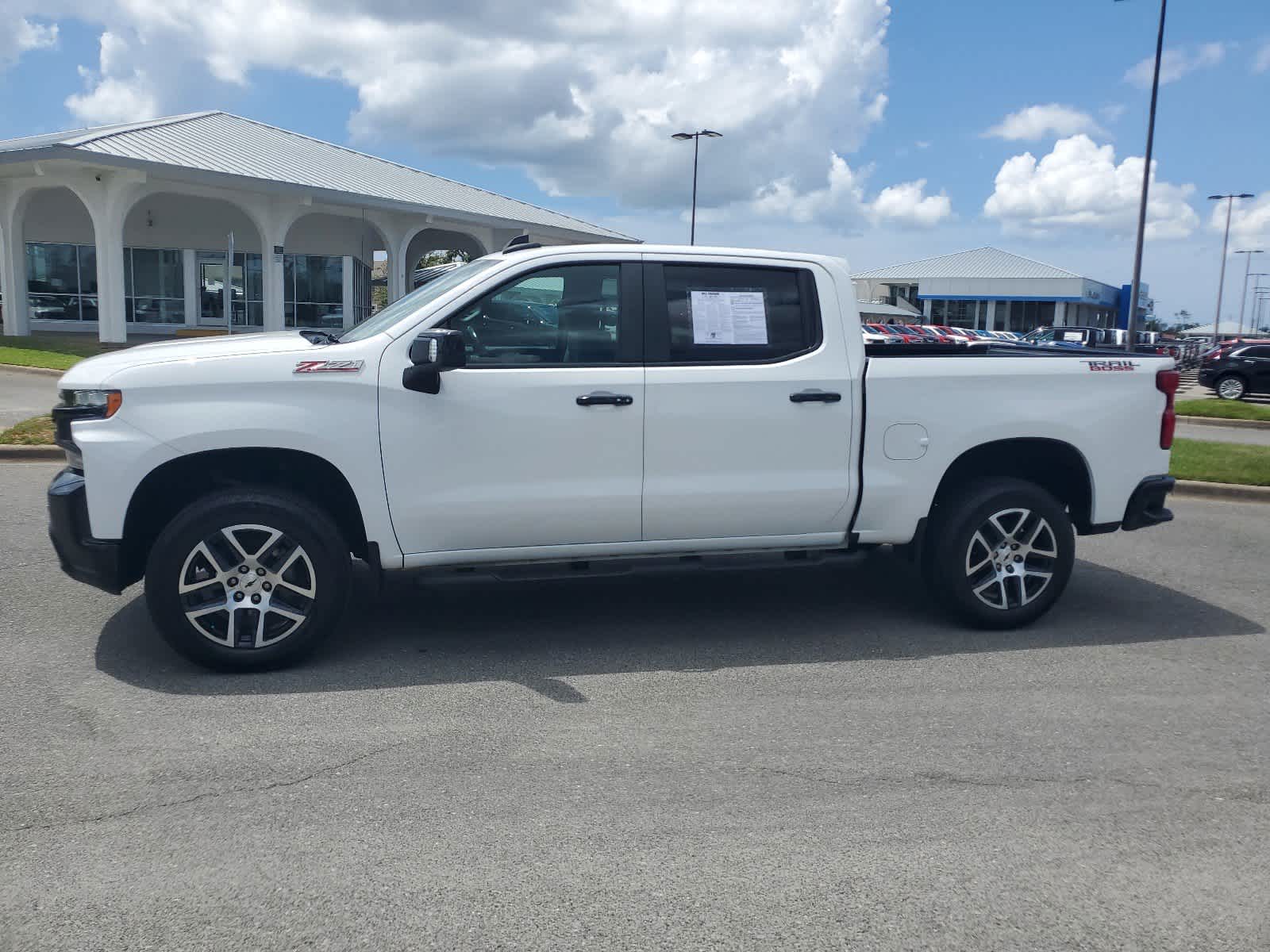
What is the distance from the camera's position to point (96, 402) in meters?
4.93

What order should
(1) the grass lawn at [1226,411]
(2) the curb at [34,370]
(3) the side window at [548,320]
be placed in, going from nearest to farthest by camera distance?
(3) the side window at [548,320] → (2) the curb at [34,370] → (1) the grass lawn at [1226,411]

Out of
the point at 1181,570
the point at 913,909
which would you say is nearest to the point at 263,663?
the point at 913,909

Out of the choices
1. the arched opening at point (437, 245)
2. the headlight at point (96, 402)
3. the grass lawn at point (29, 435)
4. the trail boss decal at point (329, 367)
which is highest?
the arched opening at point (437, 245)

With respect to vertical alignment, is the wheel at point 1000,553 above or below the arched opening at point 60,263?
below

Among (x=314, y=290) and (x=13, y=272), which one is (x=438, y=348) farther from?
(x=314, y=290)

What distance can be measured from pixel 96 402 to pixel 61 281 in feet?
102

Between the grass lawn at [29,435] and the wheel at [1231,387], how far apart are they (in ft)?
88.3

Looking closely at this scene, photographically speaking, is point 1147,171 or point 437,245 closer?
point 1147,171

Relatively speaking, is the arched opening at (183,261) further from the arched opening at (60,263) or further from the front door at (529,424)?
the front door at (529,424)

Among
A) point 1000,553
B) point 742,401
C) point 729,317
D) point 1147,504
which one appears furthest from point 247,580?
point 1147,504

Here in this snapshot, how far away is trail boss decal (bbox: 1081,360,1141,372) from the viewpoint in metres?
6.06

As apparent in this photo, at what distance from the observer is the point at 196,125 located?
30.2 meters

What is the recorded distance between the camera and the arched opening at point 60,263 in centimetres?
3095

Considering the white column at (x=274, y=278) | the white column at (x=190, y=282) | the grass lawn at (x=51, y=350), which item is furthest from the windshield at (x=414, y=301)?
the white column at (x=190, y=282)
